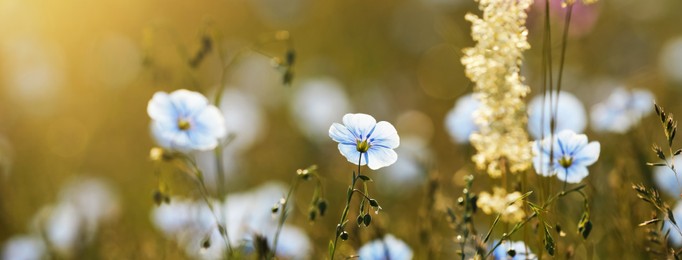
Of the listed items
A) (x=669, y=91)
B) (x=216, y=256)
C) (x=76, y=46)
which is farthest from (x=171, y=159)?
(x=76, y=46)

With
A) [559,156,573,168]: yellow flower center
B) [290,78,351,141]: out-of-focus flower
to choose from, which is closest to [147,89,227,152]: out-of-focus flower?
[559,156,573,168]: yellow flower center

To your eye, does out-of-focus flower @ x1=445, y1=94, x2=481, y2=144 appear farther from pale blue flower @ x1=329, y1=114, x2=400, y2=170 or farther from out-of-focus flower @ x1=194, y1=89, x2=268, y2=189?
out-of-focus flower @ x1=194, y1=89, x2=268, y2=189

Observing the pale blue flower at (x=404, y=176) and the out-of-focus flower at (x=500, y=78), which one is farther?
the pale blue flower at (x=404, y=176)

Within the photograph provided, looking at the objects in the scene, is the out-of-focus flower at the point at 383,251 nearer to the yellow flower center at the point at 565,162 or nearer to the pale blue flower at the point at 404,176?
the yellow flower center at the point at 565,162

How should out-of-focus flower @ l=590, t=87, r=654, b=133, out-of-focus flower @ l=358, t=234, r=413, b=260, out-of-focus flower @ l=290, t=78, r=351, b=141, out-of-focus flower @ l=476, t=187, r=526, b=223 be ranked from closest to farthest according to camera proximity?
out-of-focus flower @ l=476, t=187, r=526, b=223, out-of-focus flower @ l=358, t=234, r=413, b=260, out-of-focus flower @ l=590, t=87, r=654, b=133, out-of-focus flower @ l=290, t=78, r=351, b=141

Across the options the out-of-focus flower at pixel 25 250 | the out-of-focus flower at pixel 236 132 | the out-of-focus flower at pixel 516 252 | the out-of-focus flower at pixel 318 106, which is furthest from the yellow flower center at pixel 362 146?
the out-of-focus flower at pixel 318 106

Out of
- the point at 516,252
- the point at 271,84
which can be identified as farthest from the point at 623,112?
the point at 271,84

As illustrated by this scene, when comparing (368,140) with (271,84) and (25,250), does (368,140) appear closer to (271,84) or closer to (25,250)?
(25,250)
